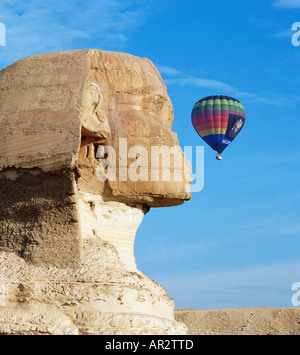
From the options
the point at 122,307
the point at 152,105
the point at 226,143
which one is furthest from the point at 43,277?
the point at 226,143

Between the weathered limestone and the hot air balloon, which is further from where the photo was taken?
the hot air balloon

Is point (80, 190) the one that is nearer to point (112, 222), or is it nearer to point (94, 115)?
point (112, 222)

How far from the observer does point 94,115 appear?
30.2ft

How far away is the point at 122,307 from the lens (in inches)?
335

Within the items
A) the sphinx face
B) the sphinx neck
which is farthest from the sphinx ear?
the sphinx neck

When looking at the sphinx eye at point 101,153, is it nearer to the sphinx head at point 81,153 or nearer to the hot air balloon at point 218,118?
the sphinx head at point 81,153

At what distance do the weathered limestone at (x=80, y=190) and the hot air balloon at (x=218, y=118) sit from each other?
1055 inches

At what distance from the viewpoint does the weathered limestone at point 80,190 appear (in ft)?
27.8

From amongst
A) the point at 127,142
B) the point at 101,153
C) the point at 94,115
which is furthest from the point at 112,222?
the point at 94,115

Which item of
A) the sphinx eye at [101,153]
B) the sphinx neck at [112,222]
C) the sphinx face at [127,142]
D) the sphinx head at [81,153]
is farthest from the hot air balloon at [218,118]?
the sphinx eye at [101,153]

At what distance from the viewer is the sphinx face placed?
9281mm

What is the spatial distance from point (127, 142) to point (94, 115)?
1.74 feet

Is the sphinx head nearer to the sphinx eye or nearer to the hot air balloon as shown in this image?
the sphinx eye

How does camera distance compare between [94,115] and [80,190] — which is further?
[80,190]
